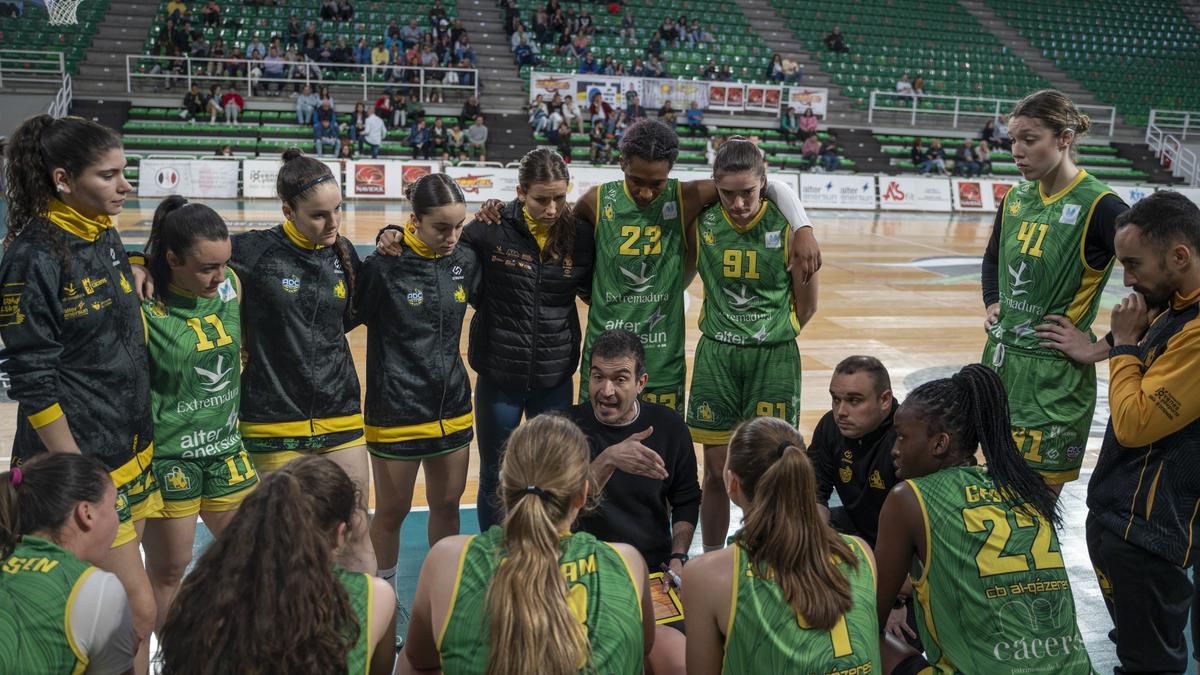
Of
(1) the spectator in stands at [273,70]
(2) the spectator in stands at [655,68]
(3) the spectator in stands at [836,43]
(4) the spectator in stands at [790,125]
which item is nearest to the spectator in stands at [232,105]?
(1) the spectator in stands at [273,70]

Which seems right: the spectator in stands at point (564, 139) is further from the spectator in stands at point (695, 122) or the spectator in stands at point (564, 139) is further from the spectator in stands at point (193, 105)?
the spectator in stands at point (193, 105)

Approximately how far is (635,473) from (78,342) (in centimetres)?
194

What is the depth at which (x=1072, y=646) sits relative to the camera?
112 inches

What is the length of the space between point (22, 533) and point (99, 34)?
87.3 ft

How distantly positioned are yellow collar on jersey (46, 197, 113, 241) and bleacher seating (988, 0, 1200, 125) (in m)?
33.1

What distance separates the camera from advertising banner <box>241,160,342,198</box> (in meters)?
19.6

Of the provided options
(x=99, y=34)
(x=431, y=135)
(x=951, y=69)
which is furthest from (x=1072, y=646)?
(x=951, y=69)

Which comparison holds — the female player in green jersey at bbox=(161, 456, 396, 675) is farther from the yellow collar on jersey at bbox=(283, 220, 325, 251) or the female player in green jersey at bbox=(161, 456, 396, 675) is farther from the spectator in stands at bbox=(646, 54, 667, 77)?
the spectator in stands at bbox=(646, 54, 667, 77)

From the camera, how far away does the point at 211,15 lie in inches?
986

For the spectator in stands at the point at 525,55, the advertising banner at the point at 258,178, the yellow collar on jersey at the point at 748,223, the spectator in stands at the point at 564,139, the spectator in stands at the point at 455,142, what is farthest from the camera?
the spectator in stands at the point at 525,55

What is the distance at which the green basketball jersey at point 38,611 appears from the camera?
94.3 inches

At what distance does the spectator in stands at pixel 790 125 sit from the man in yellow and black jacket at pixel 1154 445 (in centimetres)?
2388

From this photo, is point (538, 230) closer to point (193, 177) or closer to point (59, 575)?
point (59, 575)

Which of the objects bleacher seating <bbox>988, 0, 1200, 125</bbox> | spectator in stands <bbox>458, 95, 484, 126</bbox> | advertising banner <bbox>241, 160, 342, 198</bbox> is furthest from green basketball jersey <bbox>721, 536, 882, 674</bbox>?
bleacher seating <bbox>988, 0, 1200, 125</bbox>
